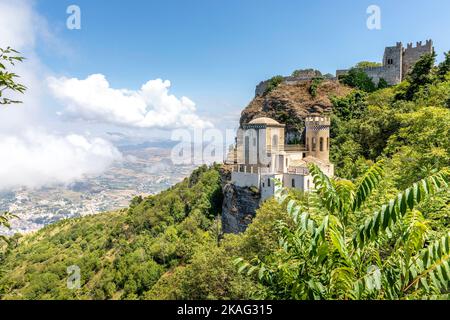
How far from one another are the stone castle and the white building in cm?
1842

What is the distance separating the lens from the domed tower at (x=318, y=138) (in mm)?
41031

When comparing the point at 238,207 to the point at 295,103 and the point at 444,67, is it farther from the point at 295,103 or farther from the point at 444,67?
the point at 444,67

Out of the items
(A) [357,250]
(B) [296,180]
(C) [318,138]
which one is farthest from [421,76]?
(A) [357,250]

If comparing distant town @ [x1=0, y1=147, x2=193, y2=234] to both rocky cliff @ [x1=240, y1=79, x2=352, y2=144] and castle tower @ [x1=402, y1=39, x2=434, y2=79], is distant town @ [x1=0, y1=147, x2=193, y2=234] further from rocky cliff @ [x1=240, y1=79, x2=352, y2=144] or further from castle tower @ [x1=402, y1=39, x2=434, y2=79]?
castle tower @ [x1=402, y1=39, x2=434, y2=79]

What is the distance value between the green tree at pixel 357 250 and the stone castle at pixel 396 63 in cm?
5373

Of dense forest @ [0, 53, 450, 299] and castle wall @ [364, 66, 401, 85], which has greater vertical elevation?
castle wall @ [364, 66, 401, 85]

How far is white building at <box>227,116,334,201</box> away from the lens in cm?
3403

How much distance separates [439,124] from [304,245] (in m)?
16.6

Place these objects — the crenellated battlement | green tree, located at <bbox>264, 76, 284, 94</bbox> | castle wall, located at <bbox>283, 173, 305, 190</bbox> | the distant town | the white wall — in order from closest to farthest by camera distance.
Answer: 1. castle wall, located at <bbox>283, 173, 305, 190</bbox>
2. the white wall
3. the crenellated battlement
4. green tree, located at <bbox>264, 76, 284, 94</bbox>
5. the distant town

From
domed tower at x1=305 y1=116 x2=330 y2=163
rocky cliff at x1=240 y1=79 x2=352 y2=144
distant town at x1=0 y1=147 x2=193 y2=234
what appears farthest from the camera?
distant town at x1=0 y1=147 x2=193 y2=234

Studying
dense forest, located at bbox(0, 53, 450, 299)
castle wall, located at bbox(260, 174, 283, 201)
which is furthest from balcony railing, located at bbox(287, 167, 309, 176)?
dense forest, located at bbox(0, 53, 450, 299)

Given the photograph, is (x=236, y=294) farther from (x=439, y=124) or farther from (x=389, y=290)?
(x=389, y=290)
